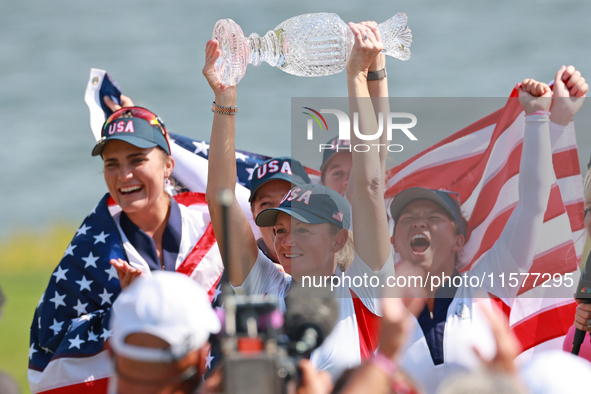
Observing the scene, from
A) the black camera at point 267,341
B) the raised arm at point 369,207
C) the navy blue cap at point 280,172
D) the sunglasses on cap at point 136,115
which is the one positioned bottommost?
the black camera at point 267,341

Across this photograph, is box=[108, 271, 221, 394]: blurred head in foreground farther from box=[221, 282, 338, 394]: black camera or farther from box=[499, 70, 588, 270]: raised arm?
box=[499, 70, 588, 270]: raised arm

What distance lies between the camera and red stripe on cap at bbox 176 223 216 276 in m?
3.60

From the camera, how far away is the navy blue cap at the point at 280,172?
3508 millimetres

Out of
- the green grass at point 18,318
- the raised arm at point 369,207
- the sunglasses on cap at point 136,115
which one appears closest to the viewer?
the raised arm at point 369,207

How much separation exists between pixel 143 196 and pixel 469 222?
5.64 ft

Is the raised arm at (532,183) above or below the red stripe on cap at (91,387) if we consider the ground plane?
above

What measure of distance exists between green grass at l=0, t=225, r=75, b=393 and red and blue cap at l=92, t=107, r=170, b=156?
17.2 feet

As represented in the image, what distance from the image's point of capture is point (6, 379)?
2.32 m

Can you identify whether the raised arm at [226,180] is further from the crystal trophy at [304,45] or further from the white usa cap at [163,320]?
the white usa cap at [163,320]

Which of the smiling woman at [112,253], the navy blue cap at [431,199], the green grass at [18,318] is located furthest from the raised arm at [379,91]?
the green grass at [18,318]

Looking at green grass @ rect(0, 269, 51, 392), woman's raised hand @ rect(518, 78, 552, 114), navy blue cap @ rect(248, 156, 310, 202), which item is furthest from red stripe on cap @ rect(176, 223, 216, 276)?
green grass @ rect(0, 269, 51, 392)

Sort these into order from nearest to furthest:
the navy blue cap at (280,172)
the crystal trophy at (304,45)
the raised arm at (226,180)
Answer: the raised arm at (226,180) < the crystal trophy at (304,45) < the navy blue cap at (280,172)

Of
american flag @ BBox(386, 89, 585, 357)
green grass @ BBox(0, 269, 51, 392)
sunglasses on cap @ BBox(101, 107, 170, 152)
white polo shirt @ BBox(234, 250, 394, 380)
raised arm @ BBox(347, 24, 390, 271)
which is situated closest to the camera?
white polo shirt @ BBox(234, 250, 394, 380)

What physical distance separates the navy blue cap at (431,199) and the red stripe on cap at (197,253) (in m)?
1.08
